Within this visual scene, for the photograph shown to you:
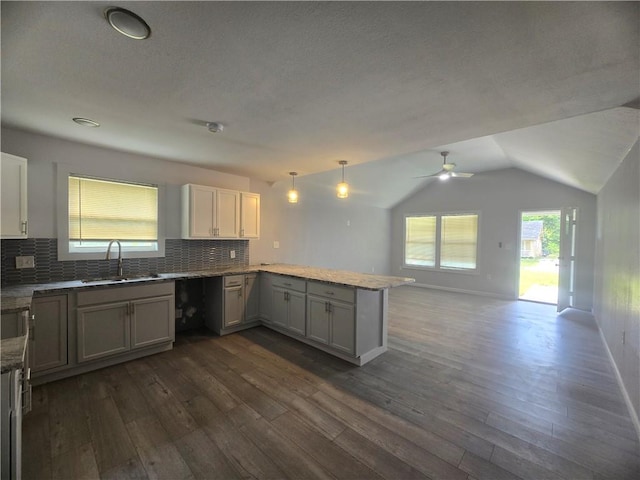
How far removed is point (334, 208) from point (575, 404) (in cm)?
503

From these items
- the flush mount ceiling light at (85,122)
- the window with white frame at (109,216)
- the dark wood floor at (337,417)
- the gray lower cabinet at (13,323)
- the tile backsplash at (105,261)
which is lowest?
the dark wood floor at (337,417)

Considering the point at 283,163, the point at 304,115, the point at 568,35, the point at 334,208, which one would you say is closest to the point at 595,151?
the point at 568,35

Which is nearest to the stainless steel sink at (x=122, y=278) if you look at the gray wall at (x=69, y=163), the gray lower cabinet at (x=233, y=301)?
the gray wall at (x=69, y=163)

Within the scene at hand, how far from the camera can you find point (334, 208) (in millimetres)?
6496

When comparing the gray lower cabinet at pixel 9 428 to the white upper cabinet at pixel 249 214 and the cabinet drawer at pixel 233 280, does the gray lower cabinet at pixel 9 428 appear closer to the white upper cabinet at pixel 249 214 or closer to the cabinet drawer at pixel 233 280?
the cabinet drawer at pixel 233 280

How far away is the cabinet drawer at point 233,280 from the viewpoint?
12.3ft

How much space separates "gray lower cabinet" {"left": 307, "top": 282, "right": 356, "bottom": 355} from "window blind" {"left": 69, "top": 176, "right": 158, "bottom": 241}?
230 cm

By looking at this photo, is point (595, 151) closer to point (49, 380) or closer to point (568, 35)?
point (568, 35)

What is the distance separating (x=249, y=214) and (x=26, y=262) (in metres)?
2.48

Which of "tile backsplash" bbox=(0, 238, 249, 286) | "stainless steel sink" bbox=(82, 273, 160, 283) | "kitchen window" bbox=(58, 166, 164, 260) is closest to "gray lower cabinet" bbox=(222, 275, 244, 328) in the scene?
"tile backsplash" bbox=(0, 238, 249, 286)

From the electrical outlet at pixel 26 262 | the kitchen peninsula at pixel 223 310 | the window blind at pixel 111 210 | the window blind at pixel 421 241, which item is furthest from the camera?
the window blind at pixel 421 241

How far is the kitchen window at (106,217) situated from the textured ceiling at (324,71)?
0.58 meters

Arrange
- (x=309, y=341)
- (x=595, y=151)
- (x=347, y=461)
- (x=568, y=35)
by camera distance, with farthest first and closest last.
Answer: (x=309, y=341), (x=595, y=151), (x=347, y=461), (x=568, y=35)

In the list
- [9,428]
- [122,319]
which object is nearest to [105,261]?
[122,319]
